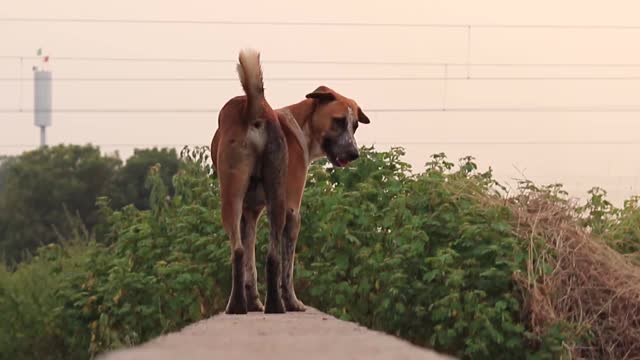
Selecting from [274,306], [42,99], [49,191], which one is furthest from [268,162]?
[42,99]

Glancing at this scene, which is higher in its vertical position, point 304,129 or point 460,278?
point 304,129

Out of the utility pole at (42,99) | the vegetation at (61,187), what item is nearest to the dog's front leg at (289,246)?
the vegetation at (61,187)

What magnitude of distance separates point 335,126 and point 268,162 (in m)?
0.64

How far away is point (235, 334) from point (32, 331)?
43.3 ft

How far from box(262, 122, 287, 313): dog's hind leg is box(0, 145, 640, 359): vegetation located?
385 cm

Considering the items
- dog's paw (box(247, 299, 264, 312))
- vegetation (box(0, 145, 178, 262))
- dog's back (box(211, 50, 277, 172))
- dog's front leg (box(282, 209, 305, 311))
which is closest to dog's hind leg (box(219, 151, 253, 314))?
dog's back (box(211, 50, 277, 172))

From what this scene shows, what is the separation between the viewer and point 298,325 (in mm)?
8883

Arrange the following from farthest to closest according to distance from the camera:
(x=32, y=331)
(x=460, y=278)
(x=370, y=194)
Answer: (x=32, y=331), (x=370, y=194), (x=460, y=278)

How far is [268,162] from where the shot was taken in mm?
9586

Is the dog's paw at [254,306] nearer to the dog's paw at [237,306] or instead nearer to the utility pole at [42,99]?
the dog's paw at [237,306]

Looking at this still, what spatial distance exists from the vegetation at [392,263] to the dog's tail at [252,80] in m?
4.40

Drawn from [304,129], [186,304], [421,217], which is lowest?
[186,304]

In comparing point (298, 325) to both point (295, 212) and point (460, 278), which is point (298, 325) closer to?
point (295, 212)

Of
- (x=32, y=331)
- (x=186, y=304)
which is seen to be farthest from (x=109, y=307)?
(x=32, y=331)
